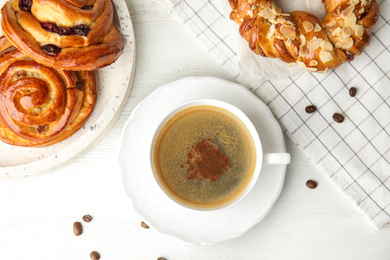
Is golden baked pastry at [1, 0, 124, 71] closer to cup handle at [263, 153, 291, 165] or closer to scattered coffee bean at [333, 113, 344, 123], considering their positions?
cup handle at [263, 153, 291, 165]

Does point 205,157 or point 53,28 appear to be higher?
point 53,28

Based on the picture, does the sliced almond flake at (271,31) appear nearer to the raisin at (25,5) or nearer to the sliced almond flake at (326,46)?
the sliced almond flake at (326,46)

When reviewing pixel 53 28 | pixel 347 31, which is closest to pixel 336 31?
pixel 347 31

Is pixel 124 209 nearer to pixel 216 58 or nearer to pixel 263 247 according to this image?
pixel 263 247

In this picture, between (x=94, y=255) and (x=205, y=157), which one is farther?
(x=94, y=255)

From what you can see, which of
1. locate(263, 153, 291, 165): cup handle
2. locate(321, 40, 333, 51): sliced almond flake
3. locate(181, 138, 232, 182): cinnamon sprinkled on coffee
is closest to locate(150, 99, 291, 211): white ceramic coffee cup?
locate(263, 153, 291, 165): cup handle

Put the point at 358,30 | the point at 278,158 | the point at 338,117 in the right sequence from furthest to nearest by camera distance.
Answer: the point at 338,117, the point at 358,30, the point at 278,158

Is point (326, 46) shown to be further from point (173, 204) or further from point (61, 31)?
point (61, 31)

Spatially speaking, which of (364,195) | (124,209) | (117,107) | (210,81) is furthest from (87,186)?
(364,195)
